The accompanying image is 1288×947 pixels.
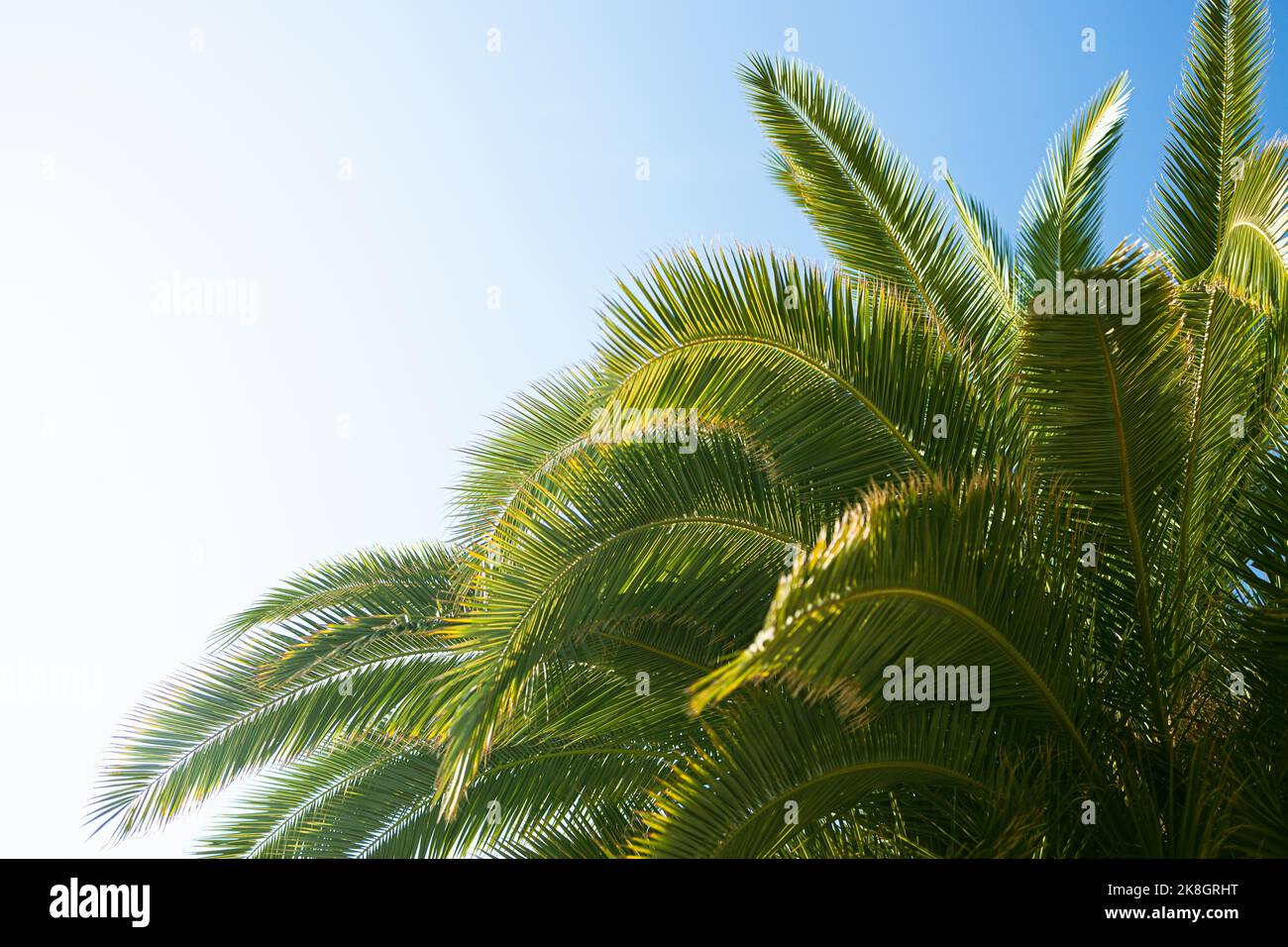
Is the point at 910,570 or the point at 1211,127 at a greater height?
the point at 1211,127

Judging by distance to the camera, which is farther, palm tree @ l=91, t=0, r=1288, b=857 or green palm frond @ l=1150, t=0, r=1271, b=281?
green palm frond @ l=1150, t=0, r=1271, b=281

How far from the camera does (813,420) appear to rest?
5441mm

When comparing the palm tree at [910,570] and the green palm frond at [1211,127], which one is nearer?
the palm tree at [910,570]

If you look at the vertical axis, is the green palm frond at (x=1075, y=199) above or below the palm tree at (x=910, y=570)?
above

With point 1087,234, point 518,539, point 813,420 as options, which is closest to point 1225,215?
point 1087,234

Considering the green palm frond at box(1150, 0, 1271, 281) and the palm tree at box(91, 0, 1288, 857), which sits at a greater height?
the green palm frond at box(1150, 0, 1271, 281)

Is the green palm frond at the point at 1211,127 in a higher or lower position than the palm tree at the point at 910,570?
higher

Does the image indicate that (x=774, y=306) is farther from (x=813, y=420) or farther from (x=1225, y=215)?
(x=1225, y=215)

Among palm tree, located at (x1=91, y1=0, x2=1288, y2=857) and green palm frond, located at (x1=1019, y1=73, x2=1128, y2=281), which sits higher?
green palm frond, located at (x1=1019, y1=73, x2=1128, y2=281)

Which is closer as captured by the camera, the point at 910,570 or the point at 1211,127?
the point at 910,570

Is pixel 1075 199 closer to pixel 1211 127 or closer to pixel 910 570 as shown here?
pixel 1211 127

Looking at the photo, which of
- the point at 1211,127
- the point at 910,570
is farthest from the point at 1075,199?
the point at 910,570
